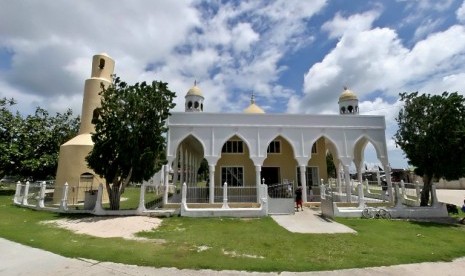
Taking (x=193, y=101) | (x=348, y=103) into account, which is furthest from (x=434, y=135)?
(x=193, y=101)

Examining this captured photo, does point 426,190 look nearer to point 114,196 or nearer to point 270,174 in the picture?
point 270,174

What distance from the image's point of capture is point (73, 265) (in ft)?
22.2

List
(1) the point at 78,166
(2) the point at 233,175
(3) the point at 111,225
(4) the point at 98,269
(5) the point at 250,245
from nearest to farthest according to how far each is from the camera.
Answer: (4) the point at 98,269 < (5) the point at 250,245 < (3) the point at 111,225 < (1) the point at 78,166 < (2) the point at 233,175

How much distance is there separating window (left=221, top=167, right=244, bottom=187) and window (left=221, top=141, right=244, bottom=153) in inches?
47.6

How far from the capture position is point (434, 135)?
15250mm

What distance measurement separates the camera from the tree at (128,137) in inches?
563

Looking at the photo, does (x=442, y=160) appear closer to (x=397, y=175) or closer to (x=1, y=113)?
(x=1, y=113)

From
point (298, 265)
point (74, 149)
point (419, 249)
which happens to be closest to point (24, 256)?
point (298, 265)

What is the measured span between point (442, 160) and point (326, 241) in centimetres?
981

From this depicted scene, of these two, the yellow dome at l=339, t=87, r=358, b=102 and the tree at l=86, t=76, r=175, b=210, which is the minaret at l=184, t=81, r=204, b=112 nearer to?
the tree at l=86, t=76, r=175, b=210

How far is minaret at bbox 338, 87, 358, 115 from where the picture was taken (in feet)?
72.5

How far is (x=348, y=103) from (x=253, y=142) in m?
9.46

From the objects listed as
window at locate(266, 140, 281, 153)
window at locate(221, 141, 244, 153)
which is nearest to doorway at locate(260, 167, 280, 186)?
window at locate(266, 140, 281, 153)

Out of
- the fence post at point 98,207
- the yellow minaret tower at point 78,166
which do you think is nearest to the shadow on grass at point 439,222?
the fence post at point 98,207
